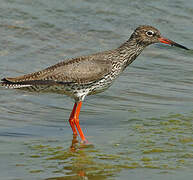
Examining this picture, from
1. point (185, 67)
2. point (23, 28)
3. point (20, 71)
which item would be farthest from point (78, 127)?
point (23, 28)

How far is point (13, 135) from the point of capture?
855 centimetres

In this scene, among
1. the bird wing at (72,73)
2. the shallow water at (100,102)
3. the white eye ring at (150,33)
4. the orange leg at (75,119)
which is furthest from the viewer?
the white eye ring at (150,33)

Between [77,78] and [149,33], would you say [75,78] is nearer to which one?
[77,78]

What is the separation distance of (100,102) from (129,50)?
1.45 metres

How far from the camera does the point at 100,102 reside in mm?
10383

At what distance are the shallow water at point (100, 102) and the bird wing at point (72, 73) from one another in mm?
879

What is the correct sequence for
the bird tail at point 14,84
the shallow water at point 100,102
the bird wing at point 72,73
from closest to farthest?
the shallow water at point 100,102 → the bird tail at point 14,84 → the bird wing at point 72,73

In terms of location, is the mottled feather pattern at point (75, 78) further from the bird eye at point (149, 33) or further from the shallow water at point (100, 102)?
the bird eye at point (149, 33)

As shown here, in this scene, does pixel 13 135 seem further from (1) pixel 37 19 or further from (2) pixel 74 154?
(1) pixel 37 19

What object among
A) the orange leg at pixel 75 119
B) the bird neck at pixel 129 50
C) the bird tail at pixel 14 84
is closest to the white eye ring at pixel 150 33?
the bird neck at pixel 129 50

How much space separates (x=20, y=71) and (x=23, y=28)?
3.29 m

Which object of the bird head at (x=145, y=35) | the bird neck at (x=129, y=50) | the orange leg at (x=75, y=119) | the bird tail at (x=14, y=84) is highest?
the bird head at (x=145, y=35)

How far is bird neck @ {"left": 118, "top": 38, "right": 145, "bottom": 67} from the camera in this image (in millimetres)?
9406

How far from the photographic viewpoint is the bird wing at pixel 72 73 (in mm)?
8836
